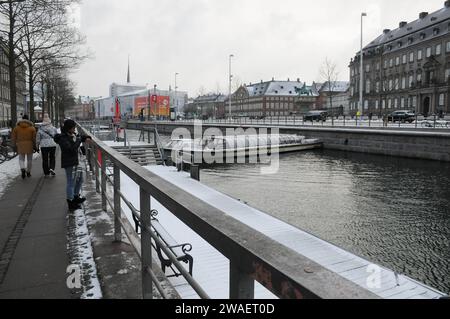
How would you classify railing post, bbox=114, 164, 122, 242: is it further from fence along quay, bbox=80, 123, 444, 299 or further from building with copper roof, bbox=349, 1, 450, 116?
building with copper roof, bbox=349, 1, 450, 116

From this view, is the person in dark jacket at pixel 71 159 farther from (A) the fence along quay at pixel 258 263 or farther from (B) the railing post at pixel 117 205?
(A) the fence along quay at pixel 258 263

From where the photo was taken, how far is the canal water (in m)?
10.7

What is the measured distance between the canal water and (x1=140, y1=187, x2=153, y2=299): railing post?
25.8ft

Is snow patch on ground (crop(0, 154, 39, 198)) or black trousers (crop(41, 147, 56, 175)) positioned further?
black trousers (crop(41, 147, 56, 175))

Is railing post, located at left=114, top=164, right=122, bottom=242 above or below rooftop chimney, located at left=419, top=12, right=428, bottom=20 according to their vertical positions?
below

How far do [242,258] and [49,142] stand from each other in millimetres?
10624

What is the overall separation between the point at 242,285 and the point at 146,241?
1.52 metres

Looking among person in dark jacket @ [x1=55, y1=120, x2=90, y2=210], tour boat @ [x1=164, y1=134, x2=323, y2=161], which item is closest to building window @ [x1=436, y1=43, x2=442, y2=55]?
tour boat @ [x1=164, y1=134, x2=323, y2=161]

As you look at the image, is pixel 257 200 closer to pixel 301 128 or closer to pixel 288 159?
pixel 288 159

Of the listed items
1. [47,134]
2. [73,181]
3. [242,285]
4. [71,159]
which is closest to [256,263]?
[242,285]

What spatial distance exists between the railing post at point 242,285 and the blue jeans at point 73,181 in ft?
19.4

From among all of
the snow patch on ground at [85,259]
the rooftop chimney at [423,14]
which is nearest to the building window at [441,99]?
the rooftop chimney at [423,14]

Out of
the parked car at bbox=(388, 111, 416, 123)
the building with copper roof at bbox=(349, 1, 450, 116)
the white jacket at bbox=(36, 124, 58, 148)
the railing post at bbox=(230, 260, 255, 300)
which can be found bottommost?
the railing post at bbox=(230, 260, 255, 300)

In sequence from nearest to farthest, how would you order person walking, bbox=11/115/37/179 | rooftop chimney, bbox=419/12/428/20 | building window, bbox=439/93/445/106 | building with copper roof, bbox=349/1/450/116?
person walking, bbox=11/115/37/179 → building window, bbox=439/93/445/106 → building with copper roof, bbox=349/1/450/116 → rooftop chimney, bbox=419/12/428/20
